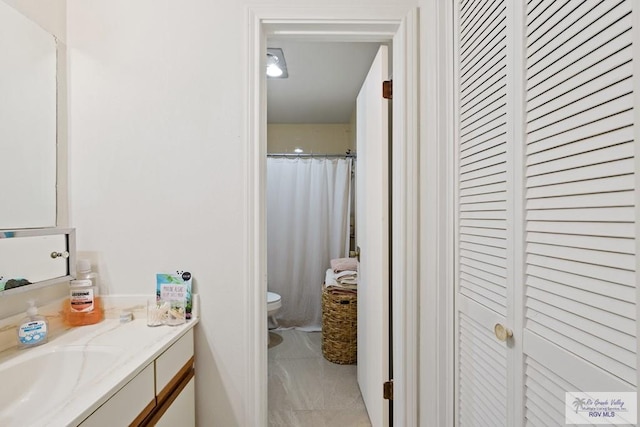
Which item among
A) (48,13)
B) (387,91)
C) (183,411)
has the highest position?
(48,13)

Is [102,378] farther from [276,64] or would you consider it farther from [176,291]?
[276,64]

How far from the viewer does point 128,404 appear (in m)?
0.76

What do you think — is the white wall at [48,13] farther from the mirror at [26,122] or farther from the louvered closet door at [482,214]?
the louvered closet door at [482,214]

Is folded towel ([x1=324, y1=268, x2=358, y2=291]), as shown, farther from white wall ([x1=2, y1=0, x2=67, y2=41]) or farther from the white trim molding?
white wall ([x1=2, y1=0, x2=67, y2=41])

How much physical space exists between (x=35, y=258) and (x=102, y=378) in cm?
54

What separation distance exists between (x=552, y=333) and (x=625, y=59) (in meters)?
0.50

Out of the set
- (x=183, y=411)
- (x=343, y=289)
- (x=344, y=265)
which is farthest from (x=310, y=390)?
(x=183, y=411)

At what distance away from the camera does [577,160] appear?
22.1 inches

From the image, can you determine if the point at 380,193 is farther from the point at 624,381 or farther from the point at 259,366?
the point at 624,381

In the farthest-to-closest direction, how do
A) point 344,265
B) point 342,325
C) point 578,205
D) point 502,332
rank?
point 344,265, point 342,325, point 502,332, point 578,205

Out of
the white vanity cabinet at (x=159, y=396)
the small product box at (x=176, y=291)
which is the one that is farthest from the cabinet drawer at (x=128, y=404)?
the small product box at (x=176, y=291)

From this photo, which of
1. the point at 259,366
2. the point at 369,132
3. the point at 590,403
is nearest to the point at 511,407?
the point at 590,403

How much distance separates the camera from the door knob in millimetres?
729

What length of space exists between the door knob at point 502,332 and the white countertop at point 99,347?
3.02ft
